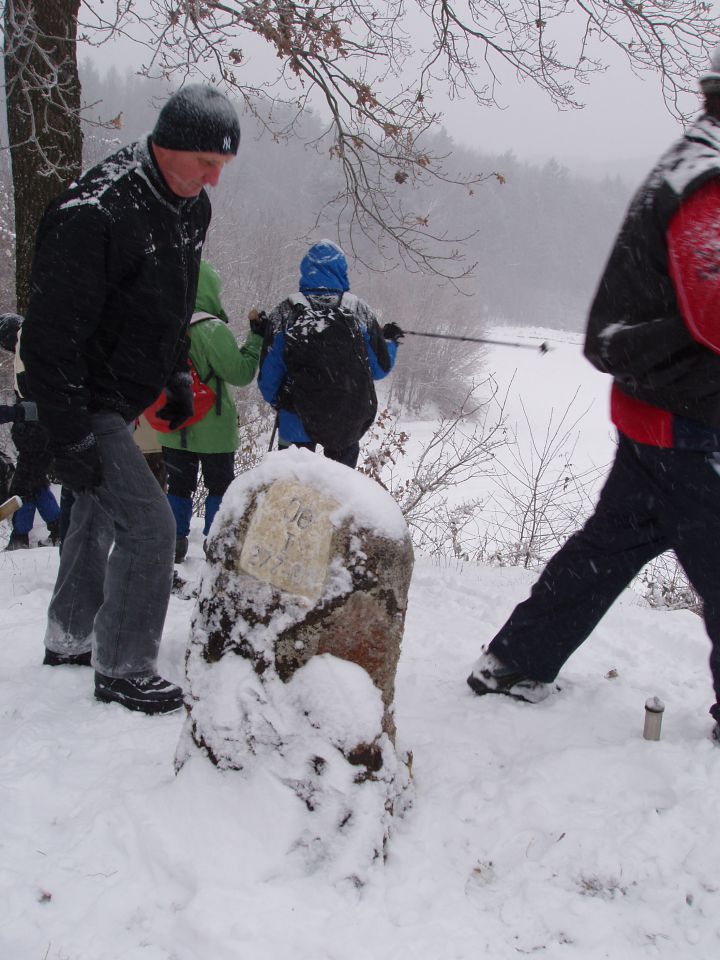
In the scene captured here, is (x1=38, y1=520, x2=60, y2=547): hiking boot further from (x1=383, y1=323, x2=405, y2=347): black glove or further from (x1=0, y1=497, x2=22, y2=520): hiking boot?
(x1=383, y1=323, x2=405, y2=347): black glove

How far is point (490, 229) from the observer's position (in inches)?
2424

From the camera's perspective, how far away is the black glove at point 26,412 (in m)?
2.55

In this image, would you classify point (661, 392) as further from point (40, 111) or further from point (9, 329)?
point (40, 111)

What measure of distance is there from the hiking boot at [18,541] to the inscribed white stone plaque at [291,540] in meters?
4.34

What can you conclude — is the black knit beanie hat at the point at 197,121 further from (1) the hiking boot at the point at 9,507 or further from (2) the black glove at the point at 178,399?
(1) the hiking boot at the point at 9,507

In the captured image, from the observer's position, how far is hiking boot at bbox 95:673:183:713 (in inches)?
97.0

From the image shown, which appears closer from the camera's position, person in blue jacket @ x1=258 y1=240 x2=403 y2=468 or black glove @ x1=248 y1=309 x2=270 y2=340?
person in blue jacket @ x1=258 y1=240 x2=403 y2=468

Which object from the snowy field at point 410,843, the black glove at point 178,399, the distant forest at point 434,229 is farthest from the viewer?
the distant forest at point 434,229

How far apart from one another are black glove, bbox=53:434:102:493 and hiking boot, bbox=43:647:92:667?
86cm

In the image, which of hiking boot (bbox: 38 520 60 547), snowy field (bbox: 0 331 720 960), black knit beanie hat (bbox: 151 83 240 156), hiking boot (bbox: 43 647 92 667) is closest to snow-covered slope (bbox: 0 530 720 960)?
snowy field (bbox: 0 331 720 960)

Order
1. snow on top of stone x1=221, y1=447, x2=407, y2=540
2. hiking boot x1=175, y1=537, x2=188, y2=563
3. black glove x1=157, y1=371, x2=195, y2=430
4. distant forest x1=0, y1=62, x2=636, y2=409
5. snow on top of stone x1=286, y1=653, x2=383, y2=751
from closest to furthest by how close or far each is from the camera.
Answer: snow on top of stone x1=286, y1=653, x2=383, y2=751
snow on top of stone x1=221, y1=447, x2=407, y2=540
black glove x1=157, y1=371, x2=195, y2=430
hiking boot x1=175, y1=537, x2=188, y2=563
distant forest x1=0, y1=62, x2=636, y2=409

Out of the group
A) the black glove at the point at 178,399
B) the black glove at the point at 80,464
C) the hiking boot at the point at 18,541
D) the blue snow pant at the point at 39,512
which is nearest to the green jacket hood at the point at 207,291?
the black glove at the point at 178,399

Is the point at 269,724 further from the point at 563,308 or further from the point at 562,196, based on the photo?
the point at 562,196

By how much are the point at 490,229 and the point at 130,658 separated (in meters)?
65.0
